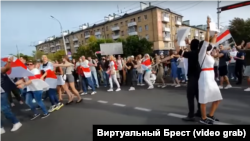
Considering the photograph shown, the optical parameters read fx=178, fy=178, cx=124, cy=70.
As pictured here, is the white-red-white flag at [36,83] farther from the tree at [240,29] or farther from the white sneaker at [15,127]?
the tree at [240,29]

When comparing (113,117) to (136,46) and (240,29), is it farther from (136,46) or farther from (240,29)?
(136,46)

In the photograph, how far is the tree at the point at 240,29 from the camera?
83.6 ft

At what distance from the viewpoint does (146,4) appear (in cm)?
5444

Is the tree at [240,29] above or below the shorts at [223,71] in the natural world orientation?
above

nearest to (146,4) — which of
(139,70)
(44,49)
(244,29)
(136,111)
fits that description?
(244,29)

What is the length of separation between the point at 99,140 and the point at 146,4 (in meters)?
56.0

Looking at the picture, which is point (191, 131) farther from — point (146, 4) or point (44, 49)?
point (44, 49)

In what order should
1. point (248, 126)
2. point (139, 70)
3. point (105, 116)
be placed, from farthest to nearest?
point (139, 70), point (105, 116), point (248, 126)

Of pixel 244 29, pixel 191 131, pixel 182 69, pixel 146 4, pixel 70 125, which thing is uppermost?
pixel 146 4

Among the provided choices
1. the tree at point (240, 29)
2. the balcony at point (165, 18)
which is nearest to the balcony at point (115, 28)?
the balcony at point (165, 18)

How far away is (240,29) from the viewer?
2641cm

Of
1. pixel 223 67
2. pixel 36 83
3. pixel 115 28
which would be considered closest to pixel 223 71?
pixel 223 67

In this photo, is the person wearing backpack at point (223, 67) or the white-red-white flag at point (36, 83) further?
the person wearing backpack at point (223, 67)

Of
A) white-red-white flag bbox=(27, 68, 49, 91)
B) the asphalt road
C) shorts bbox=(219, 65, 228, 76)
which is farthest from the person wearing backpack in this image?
white-red-white flag bbox=(27, 68, 49, 91)
